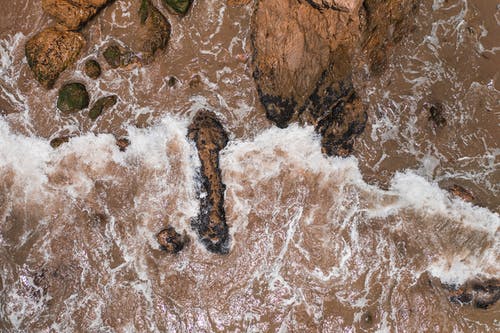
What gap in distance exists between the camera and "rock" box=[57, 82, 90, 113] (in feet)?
44.5

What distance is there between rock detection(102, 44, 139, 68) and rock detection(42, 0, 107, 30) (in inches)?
Answer: 51.4

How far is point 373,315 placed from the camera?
13.1 meters

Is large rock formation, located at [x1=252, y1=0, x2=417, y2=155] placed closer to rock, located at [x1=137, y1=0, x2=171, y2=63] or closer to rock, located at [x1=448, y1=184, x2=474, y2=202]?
rock, located at [x1=137, y1=0, x2=171, y2=63]

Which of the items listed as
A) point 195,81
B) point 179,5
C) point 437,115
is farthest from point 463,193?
point 179,5

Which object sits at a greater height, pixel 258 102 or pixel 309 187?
pixel 258 102

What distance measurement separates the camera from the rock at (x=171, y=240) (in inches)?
523

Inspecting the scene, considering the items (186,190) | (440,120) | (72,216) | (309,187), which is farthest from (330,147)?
(72,216)

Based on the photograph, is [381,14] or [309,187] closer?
[381,14]

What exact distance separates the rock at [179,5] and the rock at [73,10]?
228cm

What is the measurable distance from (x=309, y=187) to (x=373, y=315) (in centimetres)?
492

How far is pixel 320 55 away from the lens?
1204cm

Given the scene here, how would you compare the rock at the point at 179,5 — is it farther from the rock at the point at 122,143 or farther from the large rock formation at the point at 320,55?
the rock at the point at 122,143

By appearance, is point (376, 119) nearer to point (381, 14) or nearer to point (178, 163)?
point (381, 14)

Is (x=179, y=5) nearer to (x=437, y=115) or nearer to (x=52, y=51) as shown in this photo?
(x=52, y=51)
